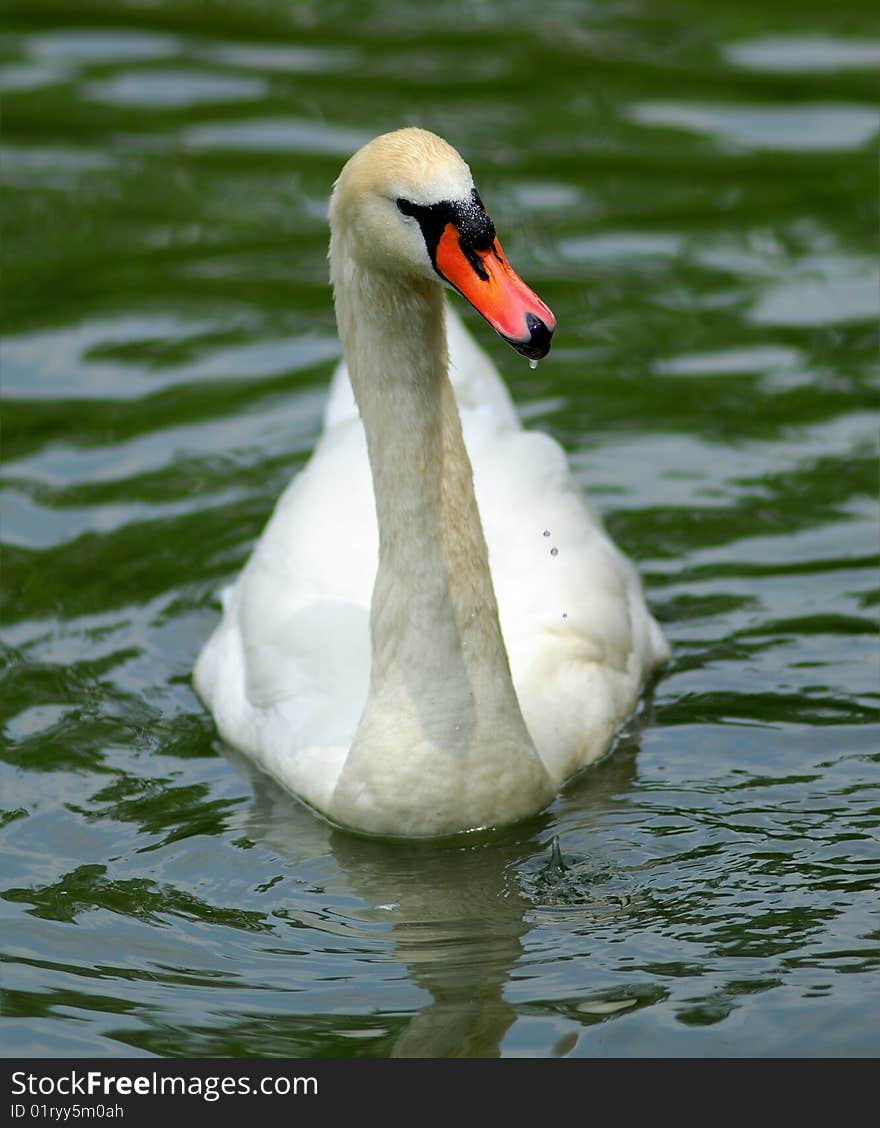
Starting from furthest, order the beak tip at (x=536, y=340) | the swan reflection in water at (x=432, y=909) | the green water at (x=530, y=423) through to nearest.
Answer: the green water at (x=530, y=423) → the swan reflection in water at (x=432, y=909) → the beak tip at (x=536, y=340)

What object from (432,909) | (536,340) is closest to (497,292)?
(536,340)

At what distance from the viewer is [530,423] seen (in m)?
10.7

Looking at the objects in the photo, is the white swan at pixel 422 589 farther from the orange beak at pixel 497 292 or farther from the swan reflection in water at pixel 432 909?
the swan reflection in water at pixel 432 909

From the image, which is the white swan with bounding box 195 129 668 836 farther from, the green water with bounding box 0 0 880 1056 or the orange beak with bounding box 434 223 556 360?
the green water with bounding box 0 0 880 1056

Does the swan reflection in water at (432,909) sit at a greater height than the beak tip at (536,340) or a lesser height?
lesser

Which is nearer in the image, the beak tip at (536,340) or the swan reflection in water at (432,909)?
the beak tip at (536,340)

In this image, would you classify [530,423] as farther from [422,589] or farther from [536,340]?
[536,340]

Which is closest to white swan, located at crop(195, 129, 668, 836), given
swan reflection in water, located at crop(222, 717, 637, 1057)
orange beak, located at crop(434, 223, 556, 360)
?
orange beak, located at crop(434, 223, 556, 360)

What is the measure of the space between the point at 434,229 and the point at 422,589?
1.41m

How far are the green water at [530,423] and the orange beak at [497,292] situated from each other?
1894mm

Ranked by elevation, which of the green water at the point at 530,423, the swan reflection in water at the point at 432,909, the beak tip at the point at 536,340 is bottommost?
the swan reflection in water at the point at 432,909

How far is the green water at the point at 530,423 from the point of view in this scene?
6.45m

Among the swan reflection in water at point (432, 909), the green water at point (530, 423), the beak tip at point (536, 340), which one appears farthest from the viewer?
the green water at point (530, 423)

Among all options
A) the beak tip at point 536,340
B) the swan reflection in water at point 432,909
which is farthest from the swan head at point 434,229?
the swan reflection in water at point 432,909
